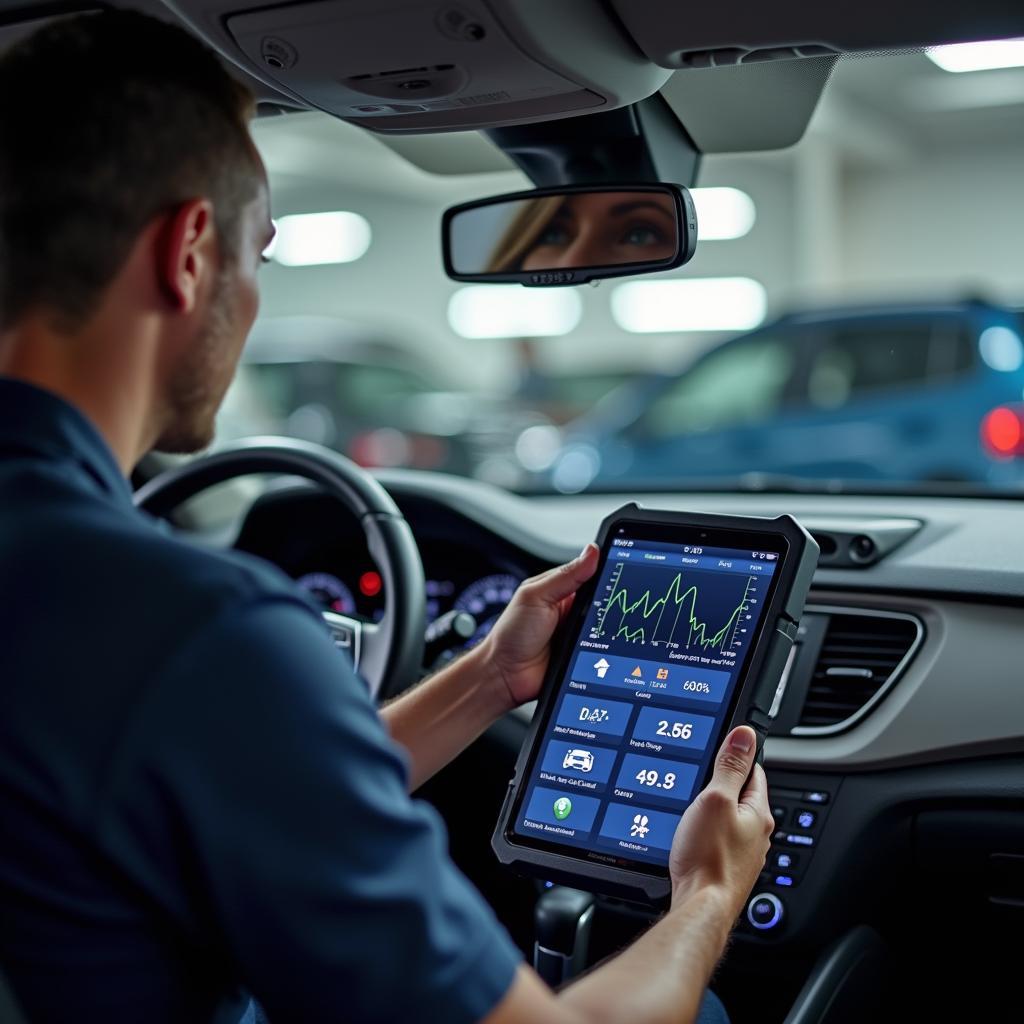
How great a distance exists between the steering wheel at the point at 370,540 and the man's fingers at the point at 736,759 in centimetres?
82

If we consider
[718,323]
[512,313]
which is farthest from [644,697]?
[512,313]

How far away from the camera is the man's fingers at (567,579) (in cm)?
177

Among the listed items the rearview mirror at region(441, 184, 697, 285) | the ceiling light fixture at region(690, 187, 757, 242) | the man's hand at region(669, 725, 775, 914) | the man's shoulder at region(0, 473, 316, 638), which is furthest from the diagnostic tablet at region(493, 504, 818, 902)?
the ceiling light fixture at region(690, 187, 757, 242)

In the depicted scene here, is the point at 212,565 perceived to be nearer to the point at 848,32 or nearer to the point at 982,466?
the point at 848,32

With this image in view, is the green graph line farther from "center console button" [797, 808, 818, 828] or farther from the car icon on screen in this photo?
"center console button" [797, 808, 818, 828]

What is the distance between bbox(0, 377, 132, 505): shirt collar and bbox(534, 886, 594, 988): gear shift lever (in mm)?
1061

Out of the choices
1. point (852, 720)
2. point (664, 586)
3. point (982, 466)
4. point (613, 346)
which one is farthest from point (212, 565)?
point (613, 346)

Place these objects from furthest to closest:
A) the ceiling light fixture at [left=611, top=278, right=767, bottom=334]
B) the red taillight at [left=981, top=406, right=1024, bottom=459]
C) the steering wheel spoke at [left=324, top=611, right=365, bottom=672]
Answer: the ceiling light fixture at [left=611, top=278, right=767, bottom=334] → the red taillight at [left=981, top=406, right=1024, bottom=459] → the steering wheel spoke at [left=324, top=611, right=365, bottom=672]

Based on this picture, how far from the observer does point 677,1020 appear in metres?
1.08

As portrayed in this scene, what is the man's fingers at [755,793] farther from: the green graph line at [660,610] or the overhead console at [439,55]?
the overhead console at [439,55]

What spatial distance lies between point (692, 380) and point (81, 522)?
295 inches

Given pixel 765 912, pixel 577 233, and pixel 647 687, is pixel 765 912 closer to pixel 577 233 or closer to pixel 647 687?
pixel 647 687

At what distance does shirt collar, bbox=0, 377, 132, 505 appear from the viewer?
3.42ft

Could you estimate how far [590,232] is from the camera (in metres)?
Result: 2.06
